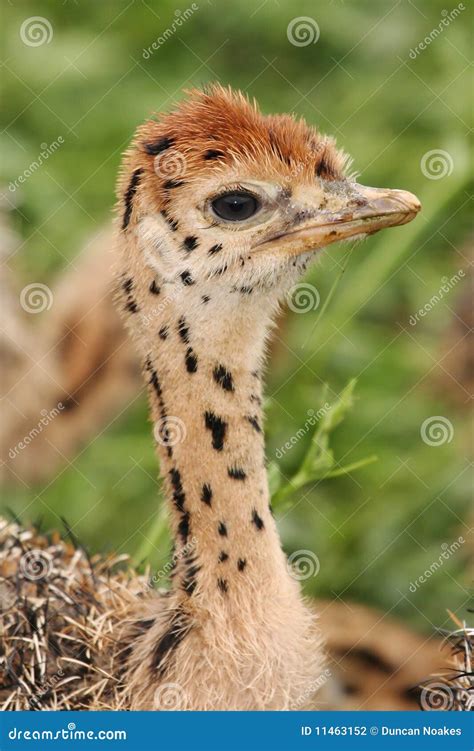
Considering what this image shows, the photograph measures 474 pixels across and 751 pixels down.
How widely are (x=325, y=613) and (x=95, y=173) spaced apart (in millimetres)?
2133

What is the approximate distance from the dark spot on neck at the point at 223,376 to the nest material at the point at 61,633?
83cm

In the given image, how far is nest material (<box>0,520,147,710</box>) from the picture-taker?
3.61 metres

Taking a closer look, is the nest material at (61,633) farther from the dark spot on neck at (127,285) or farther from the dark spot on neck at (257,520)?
the dark spot on neck at (127,285)

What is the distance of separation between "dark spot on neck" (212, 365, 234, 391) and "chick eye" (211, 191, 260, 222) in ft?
1.26

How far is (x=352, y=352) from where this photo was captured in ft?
17.5

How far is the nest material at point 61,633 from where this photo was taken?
361 cm

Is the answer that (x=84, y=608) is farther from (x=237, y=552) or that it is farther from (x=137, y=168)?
(x=137, y=168)

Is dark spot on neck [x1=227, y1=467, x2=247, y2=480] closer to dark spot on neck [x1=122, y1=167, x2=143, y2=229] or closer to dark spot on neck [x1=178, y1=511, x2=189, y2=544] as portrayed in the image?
dark spot on neck [x1=178, y1=511, x2=189, y2=544]

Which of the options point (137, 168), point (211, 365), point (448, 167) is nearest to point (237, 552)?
point (211, 365)

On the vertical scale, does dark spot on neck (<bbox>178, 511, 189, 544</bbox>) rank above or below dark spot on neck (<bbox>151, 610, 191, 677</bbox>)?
above

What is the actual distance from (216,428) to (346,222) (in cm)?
63

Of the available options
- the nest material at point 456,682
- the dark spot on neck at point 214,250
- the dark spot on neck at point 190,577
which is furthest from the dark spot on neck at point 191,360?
the nest material at point 456,682

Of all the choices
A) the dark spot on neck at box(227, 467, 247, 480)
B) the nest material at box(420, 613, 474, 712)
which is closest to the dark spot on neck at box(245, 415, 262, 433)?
the dark spot on neck at box(227, 467, 247, 480)

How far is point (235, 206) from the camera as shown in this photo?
3320 mm
